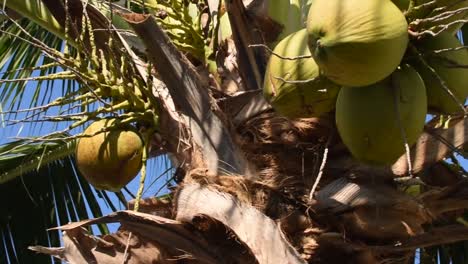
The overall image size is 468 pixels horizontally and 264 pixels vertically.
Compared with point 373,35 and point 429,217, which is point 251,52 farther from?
point 373,35

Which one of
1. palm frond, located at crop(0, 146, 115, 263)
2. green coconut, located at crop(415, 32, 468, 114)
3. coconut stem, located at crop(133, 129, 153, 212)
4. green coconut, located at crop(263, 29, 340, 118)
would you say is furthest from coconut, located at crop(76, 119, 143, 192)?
palm frond, located at crop(0, 146, 115, 263)

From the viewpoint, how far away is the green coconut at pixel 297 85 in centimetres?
164

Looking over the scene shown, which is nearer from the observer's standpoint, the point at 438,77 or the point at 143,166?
the point at 438,77

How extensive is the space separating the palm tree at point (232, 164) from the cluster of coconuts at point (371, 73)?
0.81ft

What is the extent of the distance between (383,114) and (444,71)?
0.16 metres

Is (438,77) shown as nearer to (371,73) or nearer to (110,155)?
(371,73)

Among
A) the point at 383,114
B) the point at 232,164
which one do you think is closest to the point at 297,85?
the point at 383,114

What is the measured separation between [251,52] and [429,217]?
2.13 ft

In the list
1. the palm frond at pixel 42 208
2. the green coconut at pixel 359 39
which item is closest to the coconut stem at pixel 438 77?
the green coconut at pixel 359 39

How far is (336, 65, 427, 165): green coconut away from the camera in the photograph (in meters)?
1.51

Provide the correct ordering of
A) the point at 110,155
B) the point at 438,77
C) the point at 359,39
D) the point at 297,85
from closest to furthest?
the point at 359,39 < the point at 438,77 < the point at 297,85 < the point at 110,155

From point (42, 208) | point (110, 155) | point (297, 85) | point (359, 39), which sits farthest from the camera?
point (42, 208)

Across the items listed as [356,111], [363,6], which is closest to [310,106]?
[356,111]

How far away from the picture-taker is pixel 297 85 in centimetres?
163
